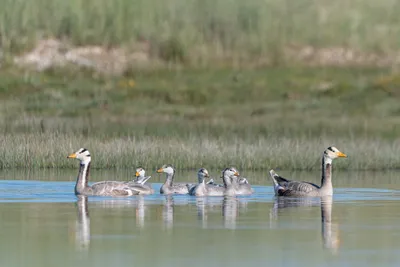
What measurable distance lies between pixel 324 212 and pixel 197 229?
3.36 metres

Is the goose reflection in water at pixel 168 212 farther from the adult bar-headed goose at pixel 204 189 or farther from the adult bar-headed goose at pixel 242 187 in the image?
the adult bar-headed goose at pixel 242 187

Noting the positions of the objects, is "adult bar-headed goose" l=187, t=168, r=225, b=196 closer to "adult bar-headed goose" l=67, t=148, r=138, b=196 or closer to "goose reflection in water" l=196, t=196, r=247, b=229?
"goose reflection in water" l=196, t=196, r=247, b=229

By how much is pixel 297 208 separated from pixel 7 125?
24.7 meters

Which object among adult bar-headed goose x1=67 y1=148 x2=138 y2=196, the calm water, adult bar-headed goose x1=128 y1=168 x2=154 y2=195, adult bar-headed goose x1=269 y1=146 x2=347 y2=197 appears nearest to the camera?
the calm water

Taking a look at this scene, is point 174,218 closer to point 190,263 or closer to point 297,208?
point 297,208

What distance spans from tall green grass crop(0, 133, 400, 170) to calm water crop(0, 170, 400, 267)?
22.6 feet

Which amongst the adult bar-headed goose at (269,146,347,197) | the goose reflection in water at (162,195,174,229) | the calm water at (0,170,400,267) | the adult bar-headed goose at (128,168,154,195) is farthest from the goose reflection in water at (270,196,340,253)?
the adult bar-headed goose at (128,168,154,195)

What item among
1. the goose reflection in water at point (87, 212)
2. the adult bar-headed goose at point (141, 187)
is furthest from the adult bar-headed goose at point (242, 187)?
the goose reflection in water at point (87, 212)

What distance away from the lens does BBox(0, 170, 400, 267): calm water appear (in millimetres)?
14797

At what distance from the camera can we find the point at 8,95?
64.1m

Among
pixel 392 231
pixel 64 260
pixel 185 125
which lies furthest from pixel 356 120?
pixel 64 260

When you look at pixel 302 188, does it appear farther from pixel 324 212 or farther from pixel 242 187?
pixel 324 212

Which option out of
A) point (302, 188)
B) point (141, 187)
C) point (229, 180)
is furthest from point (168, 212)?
point (229, 180)

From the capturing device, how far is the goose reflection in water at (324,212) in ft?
53.2
